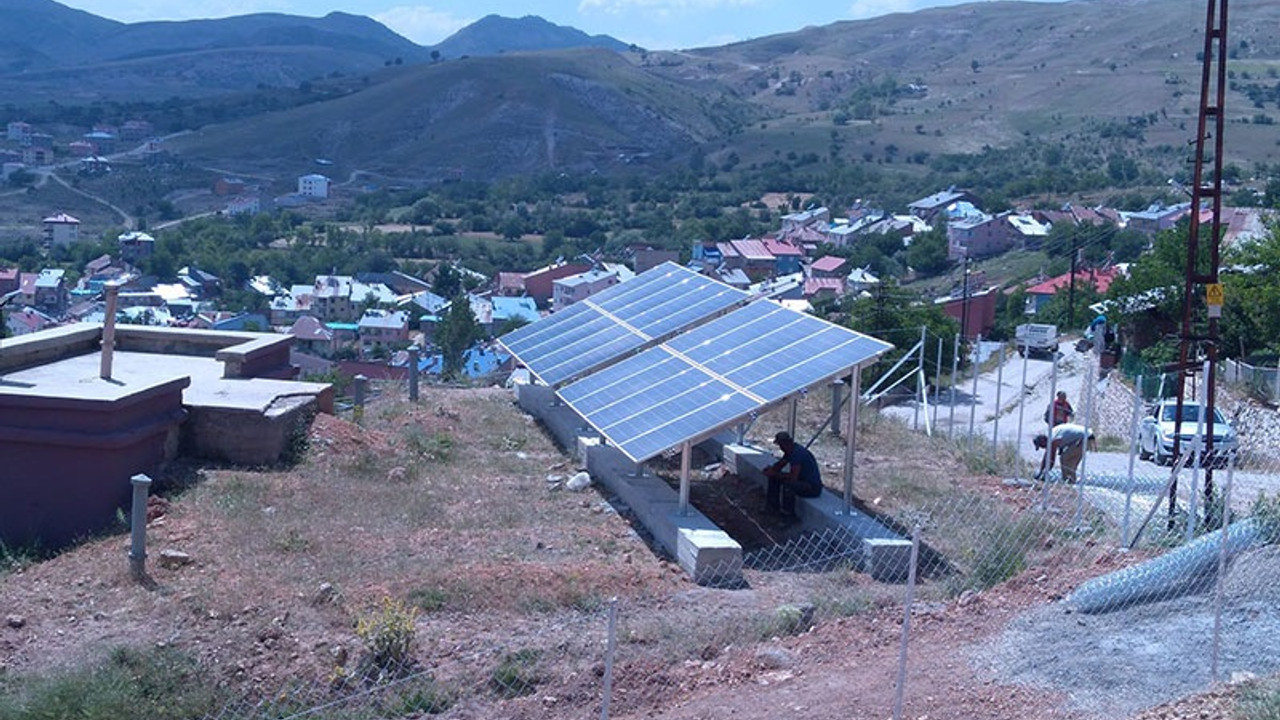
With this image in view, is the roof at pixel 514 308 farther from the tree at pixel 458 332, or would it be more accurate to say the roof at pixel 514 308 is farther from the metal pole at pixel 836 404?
the metal pole at pixel 836 404

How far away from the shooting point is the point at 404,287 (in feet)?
222

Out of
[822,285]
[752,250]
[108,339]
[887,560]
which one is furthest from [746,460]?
[752,250]

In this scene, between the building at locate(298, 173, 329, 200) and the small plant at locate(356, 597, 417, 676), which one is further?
the building at locate(298, 173, 329, 200)

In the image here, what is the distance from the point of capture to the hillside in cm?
11325

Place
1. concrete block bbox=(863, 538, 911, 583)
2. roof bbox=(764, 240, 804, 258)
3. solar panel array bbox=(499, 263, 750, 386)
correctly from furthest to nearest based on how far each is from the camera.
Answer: roof bbox=(764, 240, 804, 258) < solar panel array bbox=(499, 263, 750, 386) < concrete block bbox=(863, 538, 911, 583)

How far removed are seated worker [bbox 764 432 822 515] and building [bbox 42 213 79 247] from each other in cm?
6868

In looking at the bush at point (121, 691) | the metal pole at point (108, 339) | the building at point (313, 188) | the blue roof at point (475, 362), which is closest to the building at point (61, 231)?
the building at point (313, 188)

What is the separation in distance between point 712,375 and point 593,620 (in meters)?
4.09

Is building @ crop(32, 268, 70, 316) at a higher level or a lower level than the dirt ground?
lower

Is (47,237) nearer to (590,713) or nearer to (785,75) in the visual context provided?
(590,713)

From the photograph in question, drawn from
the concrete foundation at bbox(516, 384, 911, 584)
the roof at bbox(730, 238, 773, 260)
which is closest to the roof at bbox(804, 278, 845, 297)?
the roof at bbox(730, 238, 773, 260)

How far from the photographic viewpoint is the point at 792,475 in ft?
42.0

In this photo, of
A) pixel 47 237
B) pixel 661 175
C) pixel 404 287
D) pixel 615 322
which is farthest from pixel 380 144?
pixel 615 322

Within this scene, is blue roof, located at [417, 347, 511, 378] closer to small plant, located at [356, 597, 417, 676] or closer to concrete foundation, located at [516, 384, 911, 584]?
concrete foundation, located at [516, 384, 911, 584]
